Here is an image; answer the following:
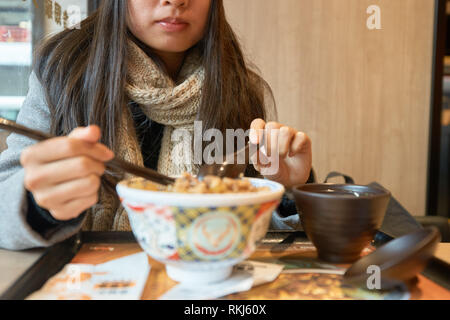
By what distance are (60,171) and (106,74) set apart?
56cm

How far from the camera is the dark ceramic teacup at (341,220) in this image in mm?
563

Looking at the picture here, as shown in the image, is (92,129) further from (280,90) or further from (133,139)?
(280,90)

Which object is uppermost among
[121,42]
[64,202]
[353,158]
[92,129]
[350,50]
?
[350,50]

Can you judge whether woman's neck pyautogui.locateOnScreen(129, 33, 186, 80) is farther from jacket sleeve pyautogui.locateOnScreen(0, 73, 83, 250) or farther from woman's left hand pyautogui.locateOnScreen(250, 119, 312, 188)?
jacket sleeve pyautogui.locateOnScreen(0, 73, 83, 250)

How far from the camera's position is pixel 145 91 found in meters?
1.03

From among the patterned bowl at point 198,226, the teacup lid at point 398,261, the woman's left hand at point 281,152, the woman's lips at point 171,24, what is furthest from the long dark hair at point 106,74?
the teacup lid at point 398,261

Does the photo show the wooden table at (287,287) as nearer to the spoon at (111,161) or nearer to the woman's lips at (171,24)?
the spoon at (111,161)

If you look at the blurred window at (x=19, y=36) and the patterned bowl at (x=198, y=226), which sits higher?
the blurred window at (x=19, y=36)

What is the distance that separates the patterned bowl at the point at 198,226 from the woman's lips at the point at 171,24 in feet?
1.91

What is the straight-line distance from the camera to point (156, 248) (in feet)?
1.65

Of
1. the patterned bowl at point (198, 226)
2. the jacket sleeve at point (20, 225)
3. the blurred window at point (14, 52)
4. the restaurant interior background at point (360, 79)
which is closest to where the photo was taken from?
the patterned bowl at point (198, 226)

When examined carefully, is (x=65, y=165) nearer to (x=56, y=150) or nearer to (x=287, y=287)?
(x=56, y=150)

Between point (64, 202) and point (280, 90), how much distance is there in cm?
A: 175
